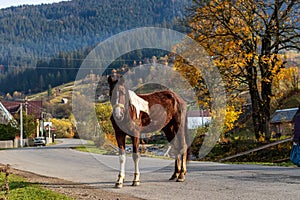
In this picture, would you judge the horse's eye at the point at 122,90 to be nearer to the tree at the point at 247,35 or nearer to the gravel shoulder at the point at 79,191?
the gravel shoulder at the point at 79,191

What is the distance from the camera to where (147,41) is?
15055 millimetres

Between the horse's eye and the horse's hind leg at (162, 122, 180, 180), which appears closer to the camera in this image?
the horse's eye

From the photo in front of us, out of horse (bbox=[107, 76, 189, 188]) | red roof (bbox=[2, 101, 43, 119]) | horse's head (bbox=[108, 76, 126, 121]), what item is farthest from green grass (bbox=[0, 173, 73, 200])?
red roof (bbox=[2, 101, 43, 119])

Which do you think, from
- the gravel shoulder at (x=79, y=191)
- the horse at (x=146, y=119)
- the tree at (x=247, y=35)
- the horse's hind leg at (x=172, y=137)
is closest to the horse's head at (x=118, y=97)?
the horse at (x=146, y=119)

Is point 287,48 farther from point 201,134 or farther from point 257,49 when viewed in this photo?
point 201,134

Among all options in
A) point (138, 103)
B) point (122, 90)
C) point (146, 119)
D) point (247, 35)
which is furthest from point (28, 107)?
point (122, 90)

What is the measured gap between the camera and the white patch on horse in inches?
392

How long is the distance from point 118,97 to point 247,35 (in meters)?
17.6

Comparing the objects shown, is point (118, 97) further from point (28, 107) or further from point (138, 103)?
point (28, 107)

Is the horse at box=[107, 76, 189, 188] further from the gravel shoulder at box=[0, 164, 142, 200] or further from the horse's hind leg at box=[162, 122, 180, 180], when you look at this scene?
the gravel shoulder at box=[0, 164, 142, 200]

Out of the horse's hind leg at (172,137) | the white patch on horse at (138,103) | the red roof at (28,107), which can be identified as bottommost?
the horse's hind leg at (172,137)

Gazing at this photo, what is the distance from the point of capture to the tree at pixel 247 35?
25.8m

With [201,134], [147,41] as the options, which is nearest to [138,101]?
[147,41]

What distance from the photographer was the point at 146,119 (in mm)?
10461
